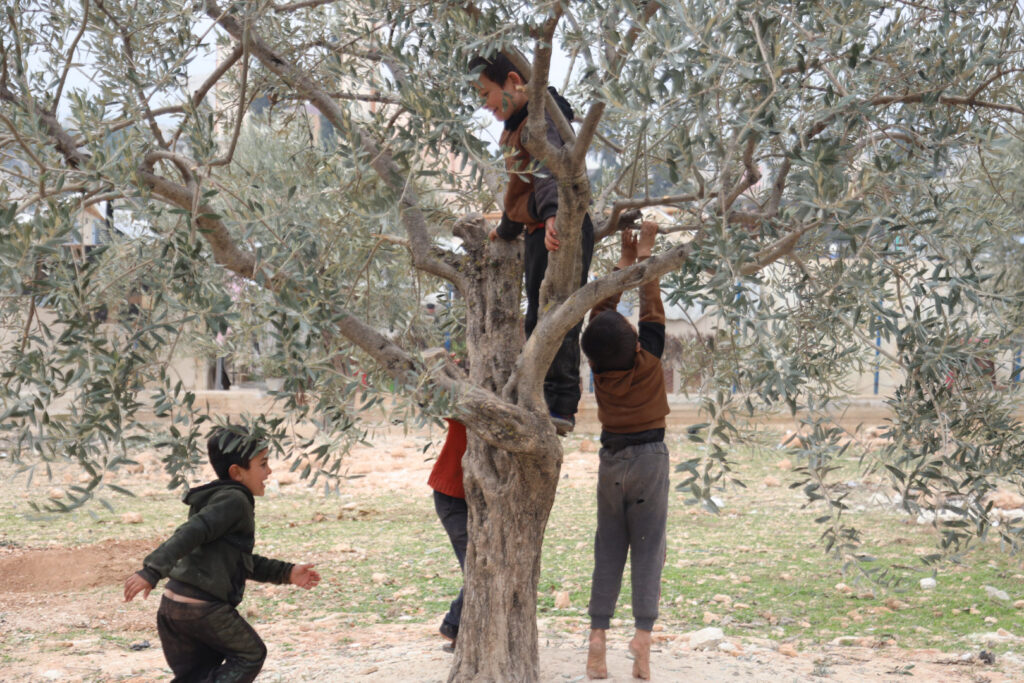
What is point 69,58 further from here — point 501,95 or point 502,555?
point 502,555

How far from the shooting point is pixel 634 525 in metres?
4.67

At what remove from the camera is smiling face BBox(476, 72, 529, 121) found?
12.5 ft

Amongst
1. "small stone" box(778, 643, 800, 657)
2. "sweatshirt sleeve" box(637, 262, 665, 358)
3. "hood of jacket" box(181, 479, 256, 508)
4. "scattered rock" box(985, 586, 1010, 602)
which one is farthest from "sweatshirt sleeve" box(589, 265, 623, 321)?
"scattered rock" box(985, 586, 1010, 602)

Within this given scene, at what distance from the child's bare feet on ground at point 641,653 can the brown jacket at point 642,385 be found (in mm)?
1017

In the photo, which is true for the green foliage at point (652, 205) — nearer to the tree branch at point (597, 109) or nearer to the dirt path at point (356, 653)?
the tree branch at point (597, 109)

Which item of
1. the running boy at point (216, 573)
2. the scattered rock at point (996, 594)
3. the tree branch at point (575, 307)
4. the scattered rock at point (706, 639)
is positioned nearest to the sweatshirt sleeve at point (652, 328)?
the tree branch at point (575, 307)

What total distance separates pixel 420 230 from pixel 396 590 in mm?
4482

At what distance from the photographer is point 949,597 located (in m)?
7.68

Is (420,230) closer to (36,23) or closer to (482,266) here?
(482,266)

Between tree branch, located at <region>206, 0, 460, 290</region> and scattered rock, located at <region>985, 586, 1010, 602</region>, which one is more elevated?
tree branch, located at <region>206, 0, 460, 290</region>

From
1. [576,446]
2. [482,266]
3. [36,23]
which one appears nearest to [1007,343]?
[482,266]

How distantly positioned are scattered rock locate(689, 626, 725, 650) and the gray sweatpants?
5.32 feet

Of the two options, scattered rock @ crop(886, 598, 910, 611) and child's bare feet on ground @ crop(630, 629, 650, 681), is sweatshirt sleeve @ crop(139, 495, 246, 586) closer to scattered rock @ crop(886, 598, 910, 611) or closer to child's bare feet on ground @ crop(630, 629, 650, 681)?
child's bare feet on ground @ crop(630, 629, 650, 681)

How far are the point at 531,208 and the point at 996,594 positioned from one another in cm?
561
